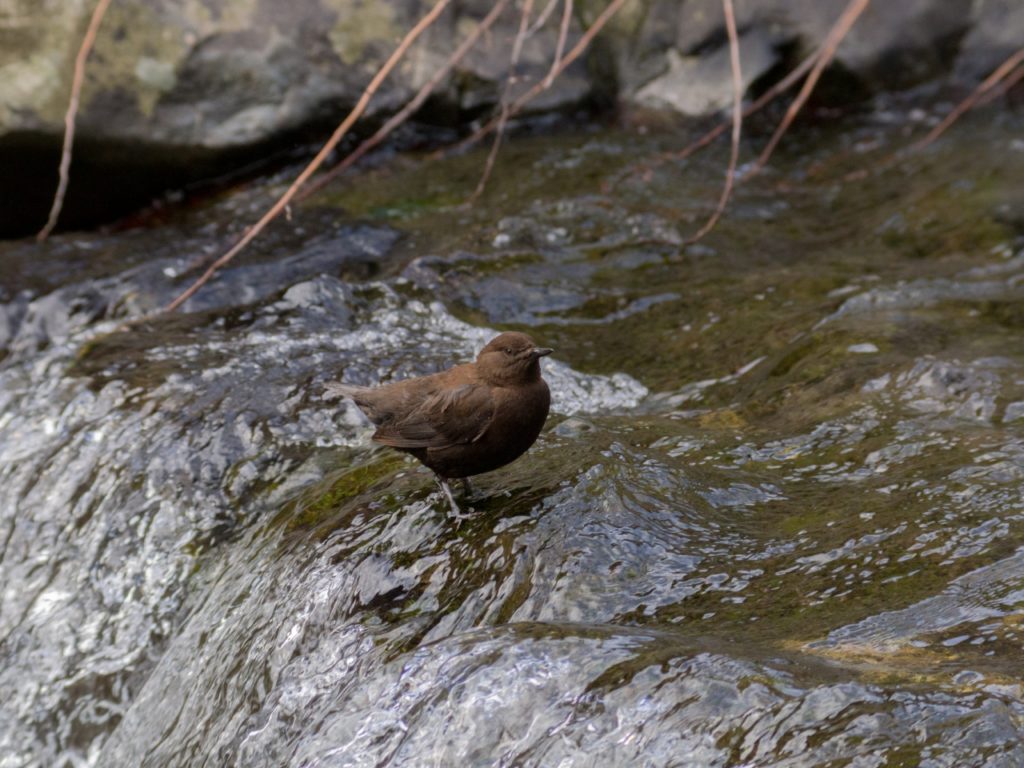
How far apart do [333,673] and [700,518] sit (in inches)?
45.5

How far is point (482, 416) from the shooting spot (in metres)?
3.42

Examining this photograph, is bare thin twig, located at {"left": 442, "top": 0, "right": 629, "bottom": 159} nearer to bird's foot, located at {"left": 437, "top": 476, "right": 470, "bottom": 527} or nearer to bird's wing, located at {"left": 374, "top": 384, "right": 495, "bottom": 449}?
bird's wing, located at {"left": 374, "top": 384, "right": 495, "bottom": 449}

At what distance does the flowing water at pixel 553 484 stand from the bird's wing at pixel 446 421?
0.74ft

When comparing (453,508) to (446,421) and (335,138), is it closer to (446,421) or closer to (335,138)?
(446,421)

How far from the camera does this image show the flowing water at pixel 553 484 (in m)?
2.53

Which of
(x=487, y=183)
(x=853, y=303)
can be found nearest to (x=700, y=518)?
(x=853, y=303)

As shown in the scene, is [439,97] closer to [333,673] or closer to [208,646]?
[208,646]

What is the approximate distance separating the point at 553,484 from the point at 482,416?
31 cm

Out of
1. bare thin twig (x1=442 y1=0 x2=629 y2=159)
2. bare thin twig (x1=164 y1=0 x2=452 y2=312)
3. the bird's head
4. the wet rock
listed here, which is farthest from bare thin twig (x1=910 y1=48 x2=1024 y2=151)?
the bird's head

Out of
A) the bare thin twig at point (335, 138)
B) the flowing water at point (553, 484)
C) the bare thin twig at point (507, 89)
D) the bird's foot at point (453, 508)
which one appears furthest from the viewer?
the bare thin twig at point (507, 89)

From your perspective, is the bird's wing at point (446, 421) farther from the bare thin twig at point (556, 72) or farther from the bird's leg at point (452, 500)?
the bare thin twig at point (556, 72)

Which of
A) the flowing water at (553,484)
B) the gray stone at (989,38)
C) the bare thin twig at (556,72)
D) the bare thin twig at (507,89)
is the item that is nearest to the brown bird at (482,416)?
the flowing water at (553,484)

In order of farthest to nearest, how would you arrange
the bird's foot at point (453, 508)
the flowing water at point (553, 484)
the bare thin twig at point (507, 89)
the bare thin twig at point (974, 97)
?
the bare thin twig at point (507, 89)
the bare thin twig at point (974, 97)
the bird's foot at point (453, 508)
the flowing water at point (553, 484)

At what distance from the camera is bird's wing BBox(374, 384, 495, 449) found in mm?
3424
